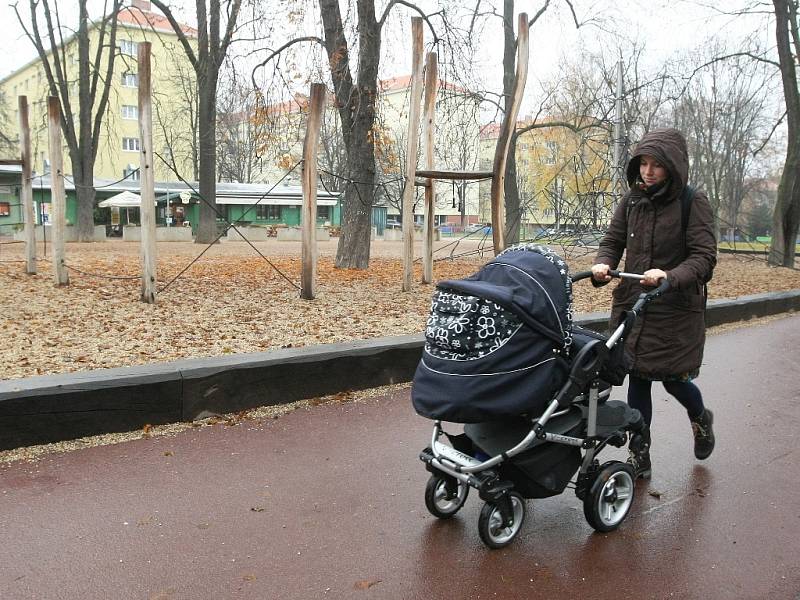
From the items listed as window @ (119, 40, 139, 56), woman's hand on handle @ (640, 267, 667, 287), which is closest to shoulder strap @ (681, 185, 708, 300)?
woman's hand on handle @ (640, 267, 667, 287)

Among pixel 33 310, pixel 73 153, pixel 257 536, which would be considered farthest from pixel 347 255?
pixel 73 153

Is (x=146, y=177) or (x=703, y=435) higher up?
(x=146, y=177)

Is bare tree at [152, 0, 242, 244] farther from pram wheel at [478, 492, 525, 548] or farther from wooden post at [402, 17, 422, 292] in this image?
pram wheel at [478, 492, 525, 548]

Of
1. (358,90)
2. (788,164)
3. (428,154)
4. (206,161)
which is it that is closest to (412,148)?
(428,154)

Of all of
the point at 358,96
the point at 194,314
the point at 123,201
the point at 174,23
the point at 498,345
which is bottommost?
the point at 194,314

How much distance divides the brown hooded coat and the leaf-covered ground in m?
3.60

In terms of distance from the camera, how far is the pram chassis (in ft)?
10.5

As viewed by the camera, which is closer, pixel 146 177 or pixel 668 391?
pixel 668 391

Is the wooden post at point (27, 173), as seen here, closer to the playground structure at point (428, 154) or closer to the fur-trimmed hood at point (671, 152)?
the playground structure at point (428, 154)

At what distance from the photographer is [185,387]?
498cm

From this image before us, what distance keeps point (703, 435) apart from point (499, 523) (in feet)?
5.78

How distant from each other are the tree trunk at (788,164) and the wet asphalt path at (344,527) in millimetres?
16542

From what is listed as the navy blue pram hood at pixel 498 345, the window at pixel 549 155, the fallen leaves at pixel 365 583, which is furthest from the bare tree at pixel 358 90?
the window at pixel 549 155

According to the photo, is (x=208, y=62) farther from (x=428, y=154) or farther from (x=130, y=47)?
(x=130, y=47)
